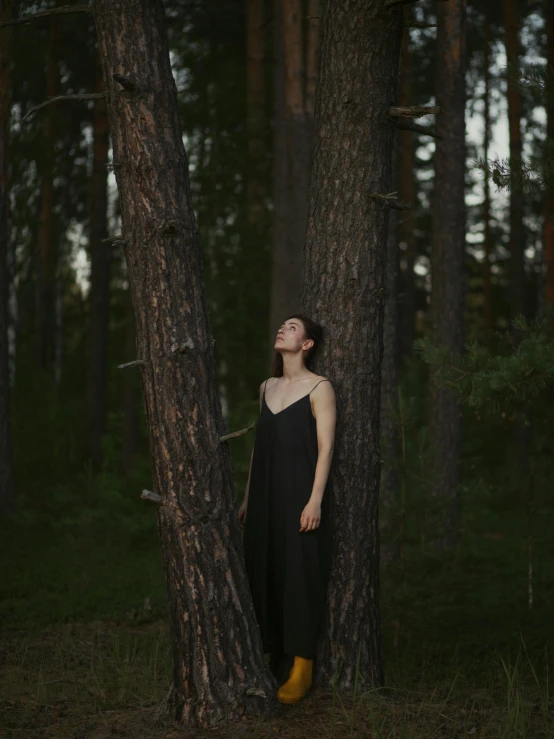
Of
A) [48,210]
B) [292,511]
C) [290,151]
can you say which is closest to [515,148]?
[290,151]

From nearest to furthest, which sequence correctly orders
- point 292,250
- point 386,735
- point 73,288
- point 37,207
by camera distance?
point 386,735
point 292,250
point 37,207
point 73,288

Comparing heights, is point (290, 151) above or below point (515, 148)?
below

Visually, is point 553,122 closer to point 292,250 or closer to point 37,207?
point 292,250

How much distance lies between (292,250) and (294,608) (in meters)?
7.46

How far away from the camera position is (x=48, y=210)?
20297 millimetres

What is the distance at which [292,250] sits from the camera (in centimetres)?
1165

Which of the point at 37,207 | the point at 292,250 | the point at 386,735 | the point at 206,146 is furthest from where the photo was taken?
the point at 37,207

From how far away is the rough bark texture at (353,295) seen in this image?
5000 mm

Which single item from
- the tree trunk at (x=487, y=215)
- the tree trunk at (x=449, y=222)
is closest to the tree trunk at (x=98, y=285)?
the tree trunk at (x=449, y=222)

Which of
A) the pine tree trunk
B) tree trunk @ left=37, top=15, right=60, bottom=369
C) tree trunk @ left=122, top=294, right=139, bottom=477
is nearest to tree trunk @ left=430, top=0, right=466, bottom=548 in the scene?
the pine tree trunk

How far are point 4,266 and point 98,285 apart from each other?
13.6 ft

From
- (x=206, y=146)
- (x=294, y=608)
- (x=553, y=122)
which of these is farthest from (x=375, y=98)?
(x=553, y=122)

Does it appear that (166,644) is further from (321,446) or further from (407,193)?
(407,193)

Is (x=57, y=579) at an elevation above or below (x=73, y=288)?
below
